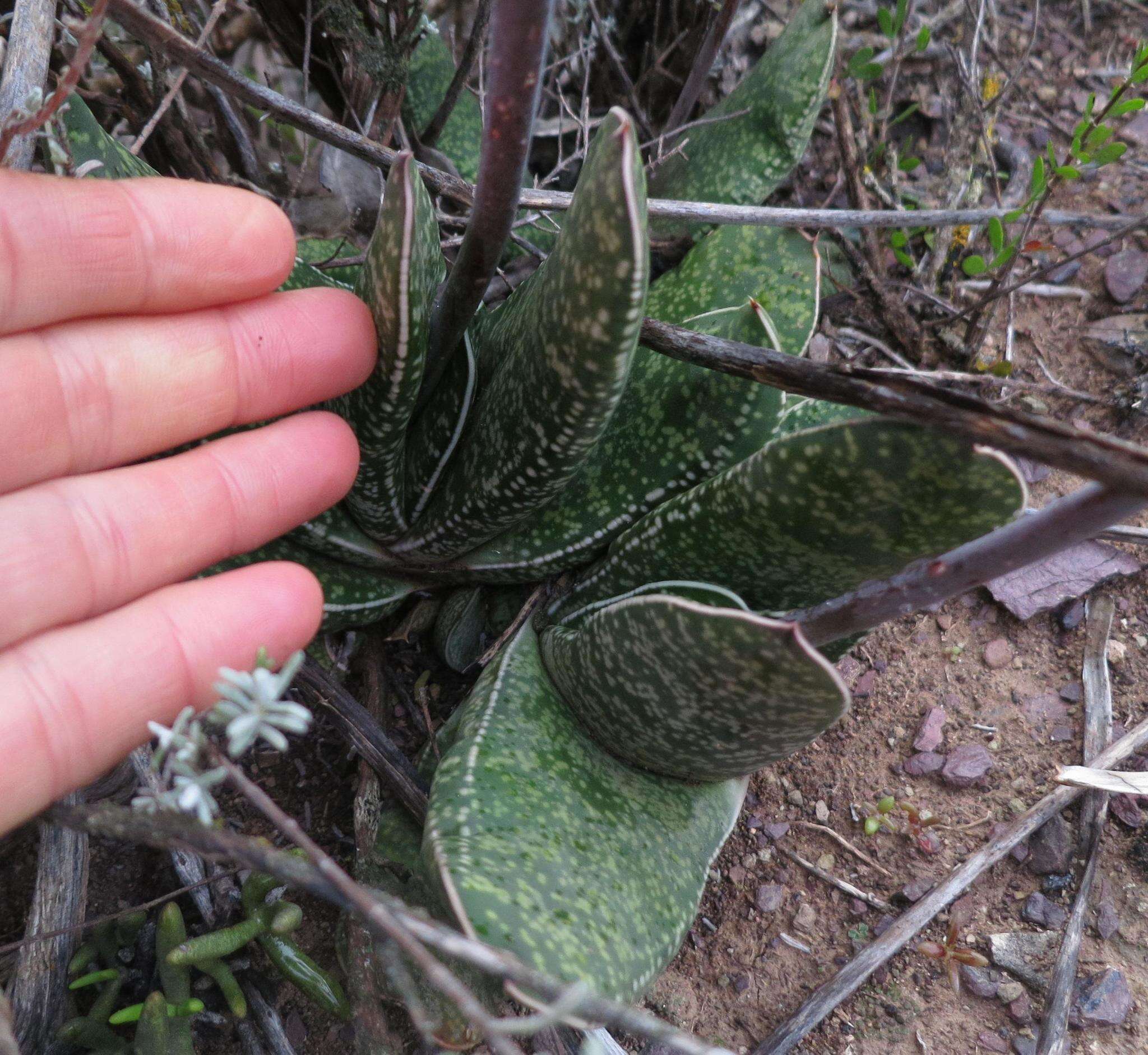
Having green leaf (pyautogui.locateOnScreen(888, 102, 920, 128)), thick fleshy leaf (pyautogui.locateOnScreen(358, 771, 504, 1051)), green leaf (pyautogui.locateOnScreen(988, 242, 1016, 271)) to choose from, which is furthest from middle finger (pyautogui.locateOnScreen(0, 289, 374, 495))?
green leaf (pyautogui.locateOnScreen(888, 102, 920, 128))

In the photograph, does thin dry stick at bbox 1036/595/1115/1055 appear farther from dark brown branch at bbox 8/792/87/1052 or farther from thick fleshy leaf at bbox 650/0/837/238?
dark brown branch at bbox 8/792/87/1052

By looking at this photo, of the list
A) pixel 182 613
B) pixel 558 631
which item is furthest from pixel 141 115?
pixel 558 631

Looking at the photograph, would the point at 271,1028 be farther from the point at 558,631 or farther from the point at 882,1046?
the point at 882,1046

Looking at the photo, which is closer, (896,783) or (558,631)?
(558,631)

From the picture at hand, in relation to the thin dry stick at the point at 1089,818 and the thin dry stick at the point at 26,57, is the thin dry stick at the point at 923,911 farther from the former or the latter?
the thin dry stick at the point at 26,57

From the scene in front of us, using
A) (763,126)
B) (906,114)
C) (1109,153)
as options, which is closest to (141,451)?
(763,126)

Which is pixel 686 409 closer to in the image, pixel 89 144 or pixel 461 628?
pixel 461 628

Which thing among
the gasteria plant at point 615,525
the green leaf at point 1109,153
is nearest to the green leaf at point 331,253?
the gasteria plant at point 615,525
